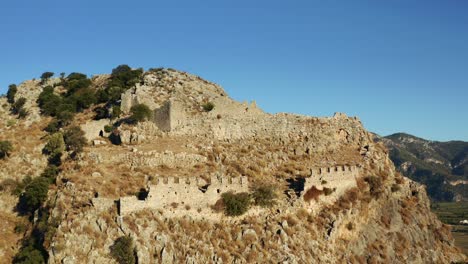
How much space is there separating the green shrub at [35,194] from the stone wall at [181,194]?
33.1ft

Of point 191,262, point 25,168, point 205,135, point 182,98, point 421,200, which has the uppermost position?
point 182,98

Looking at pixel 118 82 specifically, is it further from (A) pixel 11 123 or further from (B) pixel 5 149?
(B) pixel 5 149

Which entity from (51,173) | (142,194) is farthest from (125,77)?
(142,194)

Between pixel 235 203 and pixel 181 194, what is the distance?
4.16 meters

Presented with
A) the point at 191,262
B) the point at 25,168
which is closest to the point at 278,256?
the point at 191,262

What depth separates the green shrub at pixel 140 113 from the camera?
2002 inches

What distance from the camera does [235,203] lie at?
37719 mm

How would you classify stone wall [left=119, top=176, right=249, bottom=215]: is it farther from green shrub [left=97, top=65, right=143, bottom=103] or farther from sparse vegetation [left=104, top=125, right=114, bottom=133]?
green shrub [left=97, top=65, right=143, bottom=103]

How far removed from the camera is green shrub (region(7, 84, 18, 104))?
6906 cm

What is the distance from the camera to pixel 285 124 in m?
53.9

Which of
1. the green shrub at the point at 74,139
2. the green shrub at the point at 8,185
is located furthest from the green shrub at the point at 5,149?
the green shrub at the point at 74,139

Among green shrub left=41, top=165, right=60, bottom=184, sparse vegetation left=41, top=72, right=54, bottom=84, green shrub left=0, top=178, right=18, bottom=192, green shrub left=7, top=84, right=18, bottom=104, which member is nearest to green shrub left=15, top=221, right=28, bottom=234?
green shrub left=41, top=165, right=60, bottom=184

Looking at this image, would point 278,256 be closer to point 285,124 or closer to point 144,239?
point 144,239

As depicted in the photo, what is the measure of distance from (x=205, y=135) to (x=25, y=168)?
1755cm
